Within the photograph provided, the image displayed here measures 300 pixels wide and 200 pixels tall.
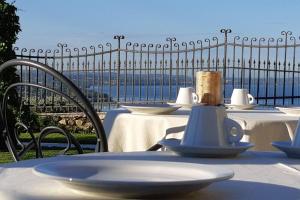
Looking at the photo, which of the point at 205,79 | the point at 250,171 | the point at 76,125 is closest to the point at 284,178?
the point at 250,171

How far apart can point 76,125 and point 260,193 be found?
35.8 feet

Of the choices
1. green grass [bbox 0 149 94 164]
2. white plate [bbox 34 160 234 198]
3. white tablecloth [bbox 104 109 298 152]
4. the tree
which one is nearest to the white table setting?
white plate [bbox 34 160 234 198]

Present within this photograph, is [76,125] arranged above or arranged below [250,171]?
below

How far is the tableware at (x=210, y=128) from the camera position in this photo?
1676mm

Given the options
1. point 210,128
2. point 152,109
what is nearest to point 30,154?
point 152,109

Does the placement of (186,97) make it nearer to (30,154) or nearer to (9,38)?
(30,154)

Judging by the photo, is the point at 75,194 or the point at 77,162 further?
the point at 77,162

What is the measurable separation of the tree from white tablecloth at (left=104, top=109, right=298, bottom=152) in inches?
202

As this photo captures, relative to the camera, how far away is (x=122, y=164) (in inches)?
48.6

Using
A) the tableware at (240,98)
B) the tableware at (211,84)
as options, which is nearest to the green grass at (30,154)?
the tableware at (240,98)

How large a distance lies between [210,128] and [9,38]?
7.56m

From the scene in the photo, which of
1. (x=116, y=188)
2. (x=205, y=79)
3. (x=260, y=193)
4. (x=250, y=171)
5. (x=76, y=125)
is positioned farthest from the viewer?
(x=76, y=125)

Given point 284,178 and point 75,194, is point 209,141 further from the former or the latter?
point 75,194

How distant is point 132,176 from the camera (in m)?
1.20
